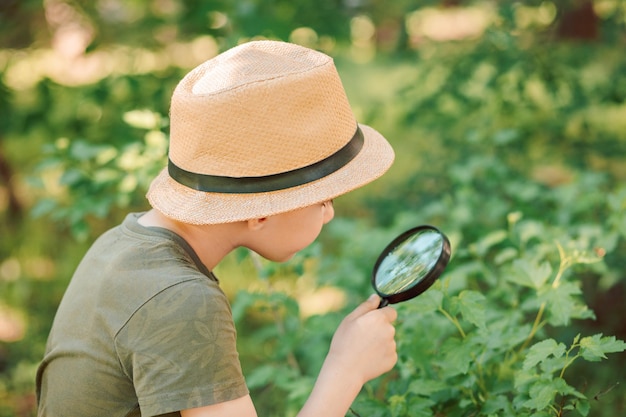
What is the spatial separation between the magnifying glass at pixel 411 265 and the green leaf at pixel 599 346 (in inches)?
15.1

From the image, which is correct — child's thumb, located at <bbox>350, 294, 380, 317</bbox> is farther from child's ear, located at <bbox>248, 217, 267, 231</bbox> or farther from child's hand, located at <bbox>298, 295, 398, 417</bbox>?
child's ear, located at <bbox>248, 217, 267, 231</bbox>

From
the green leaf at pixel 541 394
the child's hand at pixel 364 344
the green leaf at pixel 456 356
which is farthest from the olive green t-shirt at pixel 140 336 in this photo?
the green leaf at pixel 541 394

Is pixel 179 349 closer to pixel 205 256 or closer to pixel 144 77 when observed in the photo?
pixel 205 256

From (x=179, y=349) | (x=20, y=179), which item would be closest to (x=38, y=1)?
(x=20, y=179)

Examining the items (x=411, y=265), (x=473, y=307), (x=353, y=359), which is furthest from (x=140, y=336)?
(x=473, y=307)

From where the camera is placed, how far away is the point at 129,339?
1.57 m

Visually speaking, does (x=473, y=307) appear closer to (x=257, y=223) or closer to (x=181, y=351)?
(x=257, y=223)

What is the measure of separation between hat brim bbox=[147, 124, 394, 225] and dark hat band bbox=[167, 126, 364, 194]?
1cm

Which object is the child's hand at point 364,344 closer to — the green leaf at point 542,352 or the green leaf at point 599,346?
the green leaf at point 542,352

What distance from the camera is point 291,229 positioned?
5.82 feet

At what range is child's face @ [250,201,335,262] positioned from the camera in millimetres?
1757

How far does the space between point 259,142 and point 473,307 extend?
69 cm

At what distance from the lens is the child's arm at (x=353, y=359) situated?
1669mm

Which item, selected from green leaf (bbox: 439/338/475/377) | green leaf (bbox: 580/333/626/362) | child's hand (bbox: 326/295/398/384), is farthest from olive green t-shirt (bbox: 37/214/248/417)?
green leaf (bbox: 580/333/626/362)
